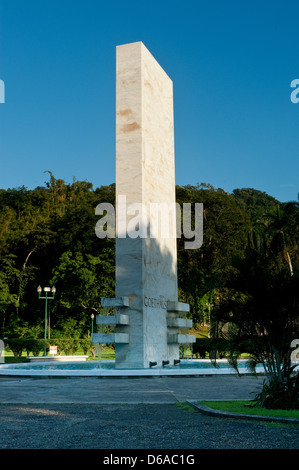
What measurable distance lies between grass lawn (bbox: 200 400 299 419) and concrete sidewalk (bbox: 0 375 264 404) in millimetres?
382

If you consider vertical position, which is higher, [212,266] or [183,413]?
[212,266]

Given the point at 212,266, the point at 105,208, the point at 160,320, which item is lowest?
the point at 160,320

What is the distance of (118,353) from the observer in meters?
21.5

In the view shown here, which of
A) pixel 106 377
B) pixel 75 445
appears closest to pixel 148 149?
pixel 106 377

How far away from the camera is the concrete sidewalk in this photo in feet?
37.7

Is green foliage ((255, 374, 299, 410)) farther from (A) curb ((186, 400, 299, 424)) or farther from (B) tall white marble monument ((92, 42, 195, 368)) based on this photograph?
(B) tall white marble monument ((92, 42, 195, 368))

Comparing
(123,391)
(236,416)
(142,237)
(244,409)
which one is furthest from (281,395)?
(142,237)

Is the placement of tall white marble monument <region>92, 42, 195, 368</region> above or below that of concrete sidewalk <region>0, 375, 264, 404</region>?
above

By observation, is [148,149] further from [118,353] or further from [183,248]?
[183,248]

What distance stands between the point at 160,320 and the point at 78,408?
1378 centimetres

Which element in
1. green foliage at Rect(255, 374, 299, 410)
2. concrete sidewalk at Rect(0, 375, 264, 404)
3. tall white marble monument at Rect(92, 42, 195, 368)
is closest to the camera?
green foliage at Rect(255, 374, 299, 410)

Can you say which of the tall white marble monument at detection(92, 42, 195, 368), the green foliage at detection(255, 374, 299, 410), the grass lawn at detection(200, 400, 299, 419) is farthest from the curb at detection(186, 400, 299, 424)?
the tall white marble monument at detection(92, 42, 195, 368)

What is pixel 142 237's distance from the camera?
71.8 ft

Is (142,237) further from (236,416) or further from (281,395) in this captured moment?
(236,416)
